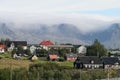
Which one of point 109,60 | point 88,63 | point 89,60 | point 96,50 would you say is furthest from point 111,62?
point 96,50

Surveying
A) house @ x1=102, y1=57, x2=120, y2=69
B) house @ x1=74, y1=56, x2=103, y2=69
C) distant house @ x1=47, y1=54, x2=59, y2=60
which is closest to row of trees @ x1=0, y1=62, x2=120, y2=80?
house @ x1=74, y1=56, x2=103, y2=69

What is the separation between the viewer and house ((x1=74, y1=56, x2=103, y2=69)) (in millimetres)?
68500

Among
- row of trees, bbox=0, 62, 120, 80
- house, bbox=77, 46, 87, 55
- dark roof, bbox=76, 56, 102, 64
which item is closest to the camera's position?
row of trees, bbox=0, 62, 120, 80

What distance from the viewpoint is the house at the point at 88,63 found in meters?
68.5

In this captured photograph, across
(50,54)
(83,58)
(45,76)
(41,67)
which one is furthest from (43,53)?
(45,76)

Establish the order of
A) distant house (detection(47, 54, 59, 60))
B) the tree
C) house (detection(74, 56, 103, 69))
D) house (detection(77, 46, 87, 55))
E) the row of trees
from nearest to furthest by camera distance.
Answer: the row of trees, house (detection(74, 56, 103, 69)), distant house (detection(47, 54, 59, 60)), the tree, house (detection(77, 46, 87, 55))

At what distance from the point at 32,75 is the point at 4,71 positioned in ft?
9.28

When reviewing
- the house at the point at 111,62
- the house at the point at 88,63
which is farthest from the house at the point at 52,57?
the house at the point at 111,62

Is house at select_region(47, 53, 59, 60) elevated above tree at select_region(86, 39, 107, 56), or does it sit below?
below

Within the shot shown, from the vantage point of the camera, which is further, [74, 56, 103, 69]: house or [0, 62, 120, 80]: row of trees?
[74, 56, 103, 69]: house

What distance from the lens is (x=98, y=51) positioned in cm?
8300

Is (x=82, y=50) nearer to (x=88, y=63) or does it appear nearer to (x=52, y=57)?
(x=52, y=57)

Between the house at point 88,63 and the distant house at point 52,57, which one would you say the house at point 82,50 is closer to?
the distant house at point 52,57

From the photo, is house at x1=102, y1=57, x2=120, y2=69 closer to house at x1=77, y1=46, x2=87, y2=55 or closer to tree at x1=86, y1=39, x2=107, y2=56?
tree at x1=86, y1=39, x2=107, y2=56
